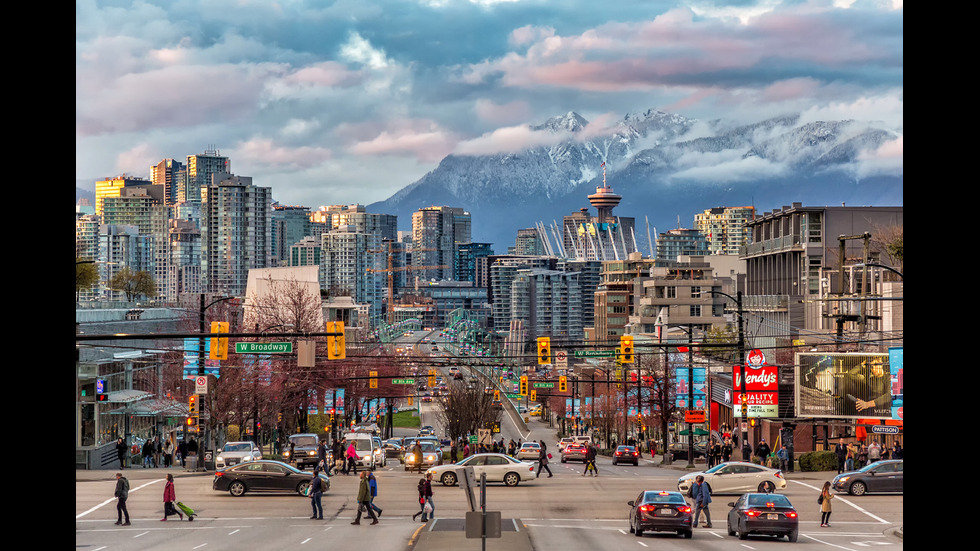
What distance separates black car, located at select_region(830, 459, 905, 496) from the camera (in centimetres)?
4734

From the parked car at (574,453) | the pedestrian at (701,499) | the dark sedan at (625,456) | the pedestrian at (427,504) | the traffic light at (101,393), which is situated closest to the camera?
the pedestrian at (427,504)

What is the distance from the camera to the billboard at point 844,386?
60.1 m

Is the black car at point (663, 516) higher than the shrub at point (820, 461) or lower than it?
higher

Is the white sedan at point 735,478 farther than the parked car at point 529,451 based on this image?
No

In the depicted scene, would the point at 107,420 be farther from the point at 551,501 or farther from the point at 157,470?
the point at 551,501

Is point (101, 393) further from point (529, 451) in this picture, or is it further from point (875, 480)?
point (875, 480)

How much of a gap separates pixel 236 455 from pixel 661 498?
25.9m

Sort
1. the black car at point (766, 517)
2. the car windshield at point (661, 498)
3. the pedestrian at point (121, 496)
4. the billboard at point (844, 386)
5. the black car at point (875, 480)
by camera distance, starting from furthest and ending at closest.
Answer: the billboard at point (844, 386)
the black car at point (875, 480)
the pedestrian at point (121, 496)
the car windshield at point (661, 498)
the black car at point (766, 517)

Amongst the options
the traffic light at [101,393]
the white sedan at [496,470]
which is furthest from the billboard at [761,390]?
the traffic light at [101,393]

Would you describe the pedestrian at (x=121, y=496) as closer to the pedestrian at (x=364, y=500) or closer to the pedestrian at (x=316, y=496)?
the pedestrian at (x=316, y=496)

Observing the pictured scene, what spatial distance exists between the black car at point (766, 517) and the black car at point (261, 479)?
18416 mm
